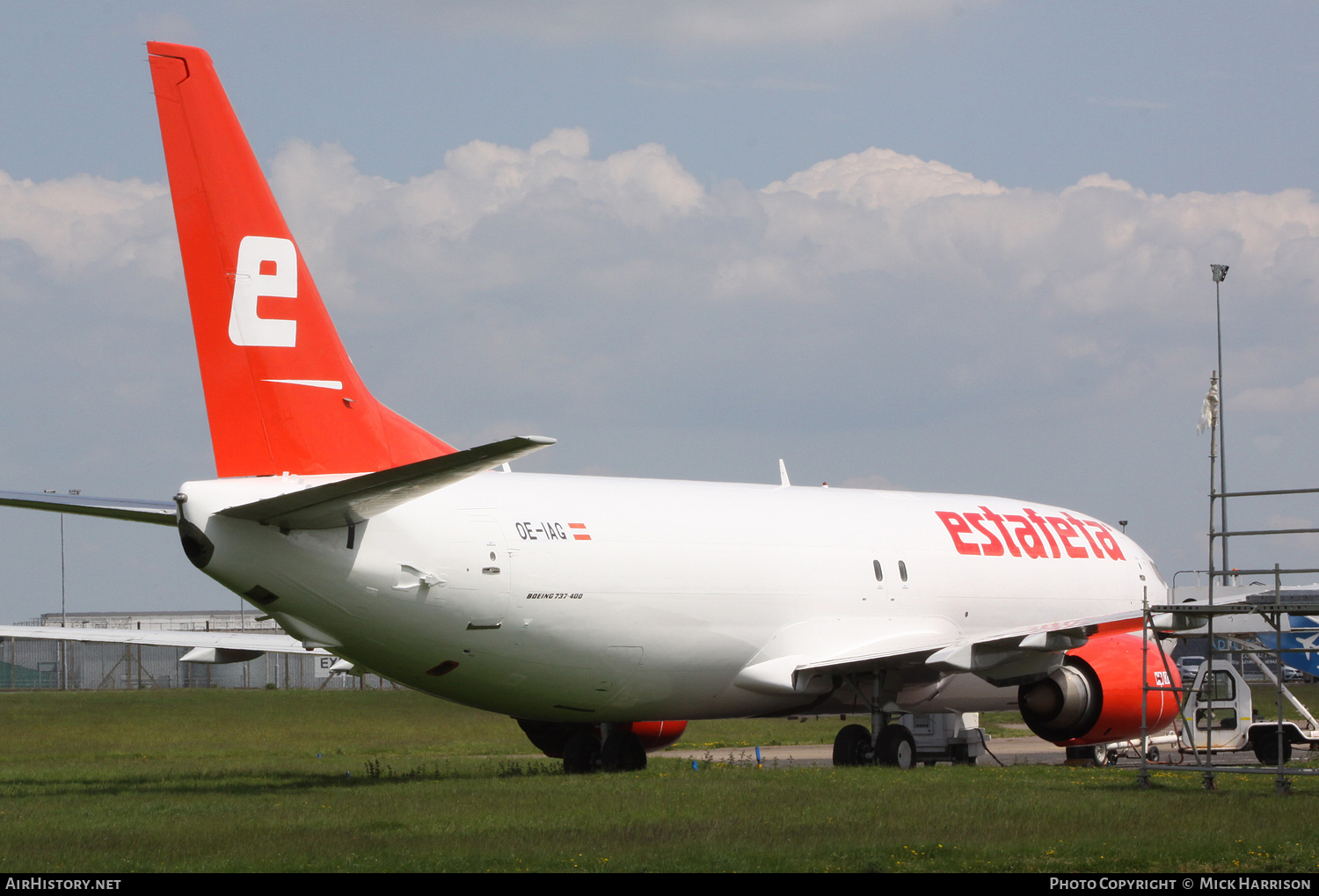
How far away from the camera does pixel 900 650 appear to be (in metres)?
20.7

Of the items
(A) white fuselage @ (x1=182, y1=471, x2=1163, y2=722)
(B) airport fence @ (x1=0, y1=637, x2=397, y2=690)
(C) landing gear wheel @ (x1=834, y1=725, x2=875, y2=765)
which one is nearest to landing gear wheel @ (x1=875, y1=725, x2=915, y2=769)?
(C) landing gear wheel @ (x1=834, y1=725, x2=875, y2=765)

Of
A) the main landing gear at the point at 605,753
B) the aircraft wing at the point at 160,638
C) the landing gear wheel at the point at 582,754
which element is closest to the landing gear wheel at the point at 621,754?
the main landing gear at the point at 605,753

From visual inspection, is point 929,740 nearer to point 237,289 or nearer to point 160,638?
point 160,638

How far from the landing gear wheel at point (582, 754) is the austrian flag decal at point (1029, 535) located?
6590 millimetres

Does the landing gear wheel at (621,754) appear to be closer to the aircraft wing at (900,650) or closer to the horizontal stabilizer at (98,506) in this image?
the aircraft wing at (900,650)

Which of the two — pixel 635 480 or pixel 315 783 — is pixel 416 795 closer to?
pixel 315 783

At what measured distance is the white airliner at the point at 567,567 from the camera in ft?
51.7

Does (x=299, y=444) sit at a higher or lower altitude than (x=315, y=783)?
higher

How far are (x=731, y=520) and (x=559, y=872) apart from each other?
10.2 meters

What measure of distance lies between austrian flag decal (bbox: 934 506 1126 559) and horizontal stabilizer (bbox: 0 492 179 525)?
41.1 feet

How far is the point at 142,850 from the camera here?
11.9m

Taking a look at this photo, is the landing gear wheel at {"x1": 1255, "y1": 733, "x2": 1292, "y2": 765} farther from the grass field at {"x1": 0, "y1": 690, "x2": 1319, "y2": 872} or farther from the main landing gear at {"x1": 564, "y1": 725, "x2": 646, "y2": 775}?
the main landing gear at {"x1": 564, "y1": 725, "x2": 646, "y2": 775}

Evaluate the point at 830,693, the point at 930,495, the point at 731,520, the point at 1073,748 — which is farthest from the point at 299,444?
the point at 1073,748

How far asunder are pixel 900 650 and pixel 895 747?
157cm
